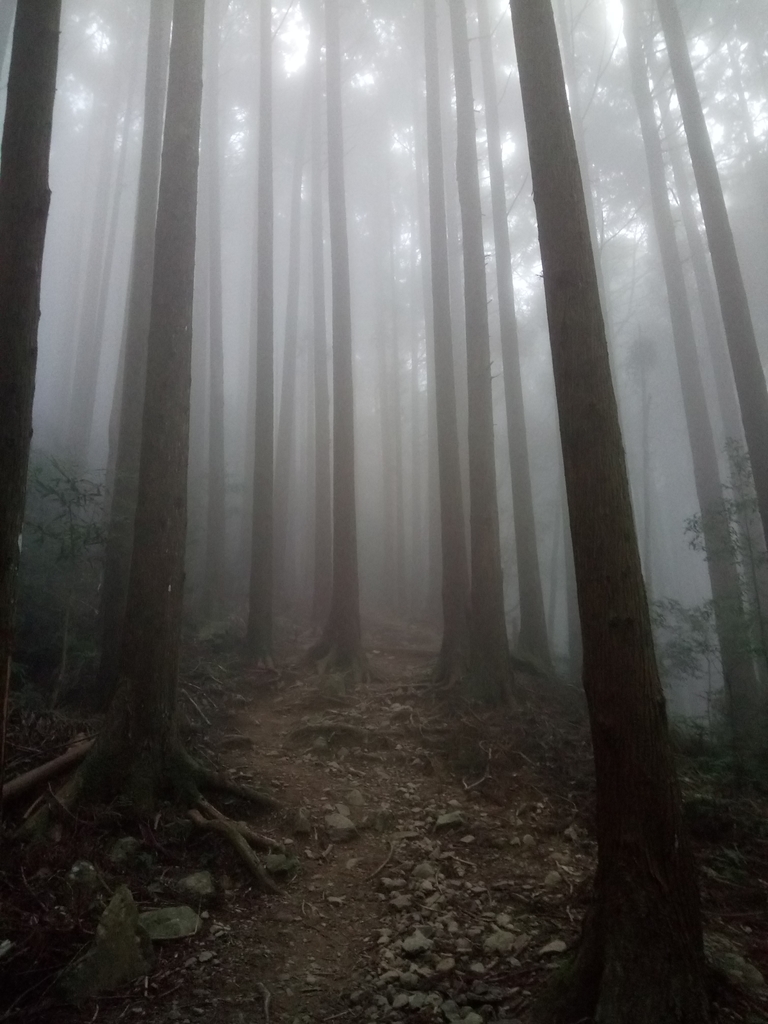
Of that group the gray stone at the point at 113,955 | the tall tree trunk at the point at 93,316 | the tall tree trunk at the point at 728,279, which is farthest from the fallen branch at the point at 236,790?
the tall tree trunk at the point at 93,316

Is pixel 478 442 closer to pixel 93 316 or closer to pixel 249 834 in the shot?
pixel 249 834

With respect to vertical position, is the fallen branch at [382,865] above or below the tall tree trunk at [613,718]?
below

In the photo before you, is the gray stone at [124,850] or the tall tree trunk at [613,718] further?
the gray stone at [124,850]

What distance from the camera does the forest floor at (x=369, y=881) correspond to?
344cm

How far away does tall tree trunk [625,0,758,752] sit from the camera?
38.1ft

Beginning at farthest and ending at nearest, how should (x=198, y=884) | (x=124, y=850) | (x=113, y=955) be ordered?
(x=124, y=850), (x=198, y=884), (x=113, y=955)

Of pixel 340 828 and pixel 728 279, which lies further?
pixel 728 279

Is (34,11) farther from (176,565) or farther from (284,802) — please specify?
(284,802)

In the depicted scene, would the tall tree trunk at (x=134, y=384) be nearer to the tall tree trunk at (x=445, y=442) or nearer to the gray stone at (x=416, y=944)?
the gray stone at (x=416, y=944)

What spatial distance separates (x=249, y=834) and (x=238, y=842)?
1.01 ft

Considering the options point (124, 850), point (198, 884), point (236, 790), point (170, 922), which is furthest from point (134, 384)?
point (170, 922)

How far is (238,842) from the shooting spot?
4.93 metres

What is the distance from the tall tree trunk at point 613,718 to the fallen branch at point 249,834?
279cm

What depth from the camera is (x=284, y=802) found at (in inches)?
242
